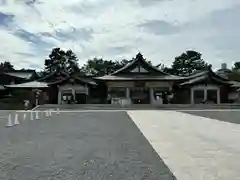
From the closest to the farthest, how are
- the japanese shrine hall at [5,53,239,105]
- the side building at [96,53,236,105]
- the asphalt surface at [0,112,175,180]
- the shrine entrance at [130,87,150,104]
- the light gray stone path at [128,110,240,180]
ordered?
1. the asphalt surface at [0,112,175,180]
2. the light gray stone path at [128,110,240,180]
3. the side building at [96,53,236,105]
4. the japanese shrine hall at [5,53,239,105]
5. the shrine entrance at [130,87,150,104]

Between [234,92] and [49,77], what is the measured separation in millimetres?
23470

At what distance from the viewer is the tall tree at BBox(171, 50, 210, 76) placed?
69.3m

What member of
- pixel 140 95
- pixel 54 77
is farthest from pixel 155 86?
pixel 54 77

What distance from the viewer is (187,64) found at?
71000 mm

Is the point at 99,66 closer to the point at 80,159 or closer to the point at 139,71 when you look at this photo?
the point at 139,71

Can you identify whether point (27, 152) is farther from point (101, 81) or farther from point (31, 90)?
point (31, 90)

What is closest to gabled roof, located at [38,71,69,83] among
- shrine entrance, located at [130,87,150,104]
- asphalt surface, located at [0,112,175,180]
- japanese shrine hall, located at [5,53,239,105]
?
japanese shrine hall, located at [5,53,239,105]

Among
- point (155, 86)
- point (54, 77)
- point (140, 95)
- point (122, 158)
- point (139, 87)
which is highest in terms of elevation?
point (54, 77)

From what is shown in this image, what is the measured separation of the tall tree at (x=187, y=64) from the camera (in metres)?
69.3

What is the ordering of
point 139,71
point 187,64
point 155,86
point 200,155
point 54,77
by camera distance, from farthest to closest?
point 187,64 < point 54,77 < point 139,71 < point 155,86 < point 200,155

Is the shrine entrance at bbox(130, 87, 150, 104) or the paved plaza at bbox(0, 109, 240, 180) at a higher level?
the shrine entrance at bbox(130, 87, 150, 104)

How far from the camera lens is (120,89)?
136ft

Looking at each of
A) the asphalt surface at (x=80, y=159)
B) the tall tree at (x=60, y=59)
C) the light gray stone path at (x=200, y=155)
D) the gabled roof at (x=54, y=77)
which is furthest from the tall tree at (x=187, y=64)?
the asphalt surface at (x=80, y=159)

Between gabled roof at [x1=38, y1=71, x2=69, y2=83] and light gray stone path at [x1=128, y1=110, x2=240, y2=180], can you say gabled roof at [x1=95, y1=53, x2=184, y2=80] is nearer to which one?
gabled roof at [x1=38, y1=71, x2=69, y2=83]
